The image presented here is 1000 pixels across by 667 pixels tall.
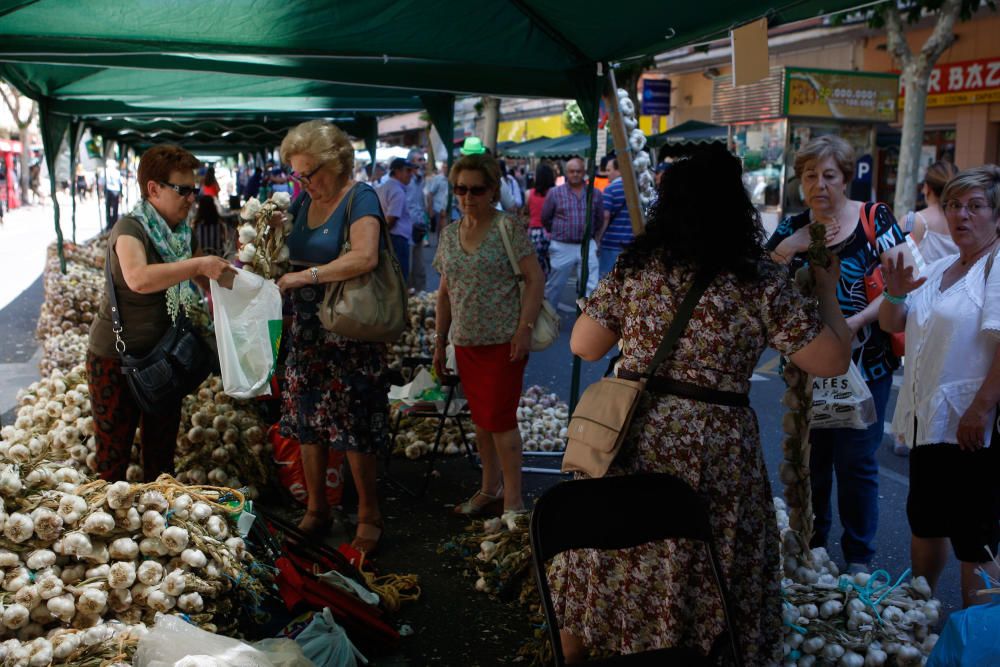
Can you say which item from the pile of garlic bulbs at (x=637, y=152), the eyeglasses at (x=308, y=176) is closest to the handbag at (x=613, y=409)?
the eyeglasses at (x=308, y=176)

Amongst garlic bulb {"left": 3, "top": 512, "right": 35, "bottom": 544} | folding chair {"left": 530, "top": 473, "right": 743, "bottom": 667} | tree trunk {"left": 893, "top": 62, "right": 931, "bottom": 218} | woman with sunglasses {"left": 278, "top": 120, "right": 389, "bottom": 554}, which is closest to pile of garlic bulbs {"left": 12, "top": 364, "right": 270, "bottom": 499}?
woman with sunglasses {"left": 278, "top": 120, "right": 389, "bottom": 554}

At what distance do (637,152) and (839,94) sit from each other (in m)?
12.7

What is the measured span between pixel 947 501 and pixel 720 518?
3.61 ft

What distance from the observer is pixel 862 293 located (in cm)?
375

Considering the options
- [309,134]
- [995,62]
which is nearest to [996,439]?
[309,134]

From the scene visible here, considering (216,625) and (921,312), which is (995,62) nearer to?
(921,312)

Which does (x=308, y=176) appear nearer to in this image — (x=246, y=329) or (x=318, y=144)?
(x=318, y=144)

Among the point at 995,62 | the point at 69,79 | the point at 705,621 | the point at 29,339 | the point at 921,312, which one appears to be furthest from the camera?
the point at 995,62

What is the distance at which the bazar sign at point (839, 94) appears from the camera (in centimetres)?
1585

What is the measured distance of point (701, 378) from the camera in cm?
260

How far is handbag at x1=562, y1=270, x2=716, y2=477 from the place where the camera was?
258 cm

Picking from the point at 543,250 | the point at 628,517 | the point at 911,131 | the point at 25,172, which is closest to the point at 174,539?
the point at 628,517

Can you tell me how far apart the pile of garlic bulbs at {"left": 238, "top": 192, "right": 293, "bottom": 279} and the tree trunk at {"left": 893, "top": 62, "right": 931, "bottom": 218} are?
11.1 meters

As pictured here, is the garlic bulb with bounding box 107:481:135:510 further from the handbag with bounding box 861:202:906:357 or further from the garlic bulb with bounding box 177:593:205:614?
the handbag with bounding box 861:202:906:357
